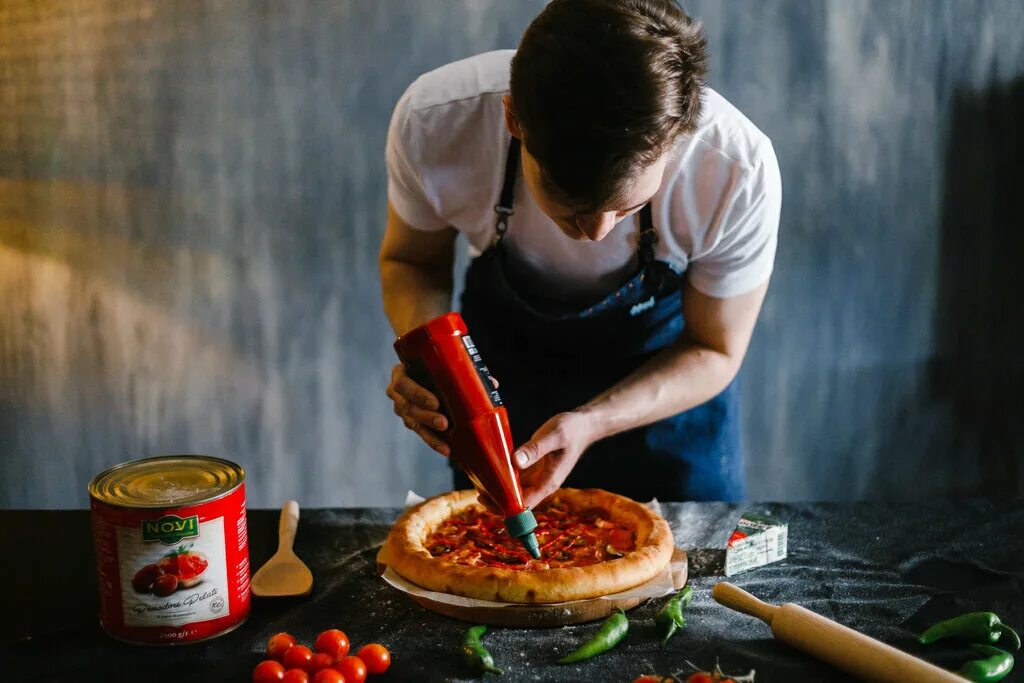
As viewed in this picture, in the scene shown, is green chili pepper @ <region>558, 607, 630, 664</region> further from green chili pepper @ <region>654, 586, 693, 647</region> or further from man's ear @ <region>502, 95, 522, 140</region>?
man's ear @ <region>502, 95, 522, 140</region>

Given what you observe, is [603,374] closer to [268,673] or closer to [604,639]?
[604,639]

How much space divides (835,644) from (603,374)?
865 mm

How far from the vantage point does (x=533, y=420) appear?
2041mm

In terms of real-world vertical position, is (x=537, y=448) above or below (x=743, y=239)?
below

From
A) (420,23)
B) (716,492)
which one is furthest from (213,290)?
(716,492)

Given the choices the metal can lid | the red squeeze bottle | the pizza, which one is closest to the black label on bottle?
the red squeeze bottle

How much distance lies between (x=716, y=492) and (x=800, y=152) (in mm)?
1388

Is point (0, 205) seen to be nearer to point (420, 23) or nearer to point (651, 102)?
point (420, 23)

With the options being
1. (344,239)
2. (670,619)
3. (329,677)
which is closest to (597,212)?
(670,619)

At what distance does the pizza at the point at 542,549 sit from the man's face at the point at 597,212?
0.48m

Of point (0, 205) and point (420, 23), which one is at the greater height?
point (420, 23)

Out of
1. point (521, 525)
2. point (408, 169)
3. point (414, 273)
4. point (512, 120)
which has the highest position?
point (512, 120)

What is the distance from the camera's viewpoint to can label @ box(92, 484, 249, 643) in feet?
3.81

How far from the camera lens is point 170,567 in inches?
46.2
